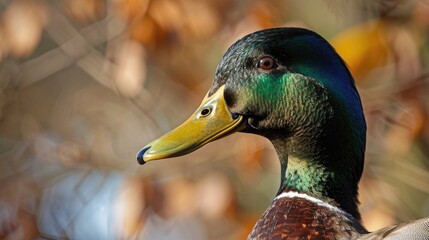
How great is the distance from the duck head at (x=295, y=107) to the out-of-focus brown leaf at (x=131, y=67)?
6.19ft

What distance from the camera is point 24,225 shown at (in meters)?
5.46

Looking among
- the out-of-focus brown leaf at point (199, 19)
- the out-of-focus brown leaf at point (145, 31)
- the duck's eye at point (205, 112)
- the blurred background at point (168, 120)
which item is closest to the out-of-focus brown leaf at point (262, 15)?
the blurred background at point (168, 120)

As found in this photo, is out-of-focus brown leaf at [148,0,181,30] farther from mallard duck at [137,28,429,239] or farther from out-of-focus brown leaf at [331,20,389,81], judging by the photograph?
mallard duck at [137,28,429,239]

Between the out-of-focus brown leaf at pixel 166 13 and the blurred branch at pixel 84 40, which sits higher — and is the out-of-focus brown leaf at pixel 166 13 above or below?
above

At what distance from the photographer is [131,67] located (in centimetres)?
454

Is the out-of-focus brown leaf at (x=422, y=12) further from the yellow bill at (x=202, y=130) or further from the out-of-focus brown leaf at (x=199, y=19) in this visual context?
the yellow bill at (x=202, y=130)

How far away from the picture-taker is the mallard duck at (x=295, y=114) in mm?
2625

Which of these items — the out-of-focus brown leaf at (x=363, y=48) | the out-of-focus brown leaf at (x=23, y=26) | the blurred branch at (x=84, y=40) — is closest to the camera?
the out-of-focus brown leaf at (x=363, y=48)

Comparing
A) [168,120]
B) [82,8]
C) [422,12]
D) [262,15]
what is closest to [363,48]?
[422,12]

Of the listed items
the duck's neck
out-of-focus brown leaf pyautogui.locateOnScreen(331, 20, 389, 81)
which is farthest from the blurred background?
the duck's neck

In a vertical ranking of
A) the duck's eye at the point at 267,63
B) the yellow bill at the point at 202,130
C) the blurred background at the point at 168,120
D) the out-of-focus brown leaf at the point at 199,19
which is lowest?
the blurred background at the point at 168,120

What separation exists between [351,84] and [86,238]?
302 centimetres

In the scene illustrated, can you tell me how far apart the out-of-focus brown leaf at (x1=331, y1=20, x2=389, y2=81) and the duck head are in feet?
5.09

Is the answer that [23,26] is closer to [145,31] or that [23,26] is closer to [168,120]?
[145,31]
